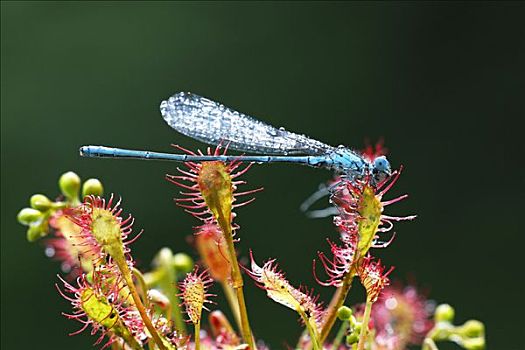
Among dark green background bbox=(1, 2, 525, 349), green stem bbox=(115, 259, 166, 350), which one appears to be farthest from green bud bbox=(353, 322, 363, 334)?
dark green background bbox=(1, 2, 525, 349)

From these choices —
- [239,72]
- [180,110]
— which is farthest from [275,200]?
[180,110]

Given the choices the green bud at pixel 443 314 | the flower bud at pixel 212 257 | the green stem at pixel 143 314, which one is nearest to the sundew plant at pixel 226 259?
the green stem at pixel 143 314

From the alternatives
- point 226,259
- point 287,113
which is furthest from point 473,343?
point 287,113

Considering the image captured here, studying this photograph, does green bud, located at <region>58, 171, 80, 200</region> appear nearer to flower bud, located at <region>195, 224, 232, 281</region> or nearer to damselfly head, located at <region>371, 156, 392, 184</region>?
flower bud, located at <region>195, 224, 232, 281</region>

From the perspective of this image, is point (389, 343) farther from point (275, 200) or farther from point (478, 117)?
point (478, 117)

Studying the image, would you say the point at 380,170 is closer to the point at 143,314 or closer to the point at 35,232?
the point at 143,314

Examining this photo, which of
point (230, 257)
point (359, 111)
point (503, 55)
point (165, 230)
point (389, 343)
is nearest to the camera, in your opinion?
point (230, 257)
